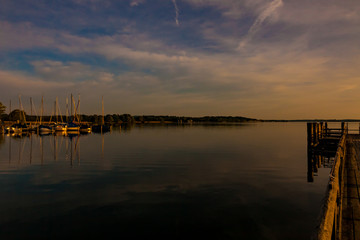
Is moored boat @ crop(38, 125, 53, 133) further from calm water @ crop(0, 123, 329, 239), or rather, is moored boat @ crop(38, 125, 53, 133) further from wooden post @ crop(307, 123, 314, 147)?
wooden post @ crop(307, 123, 314, 147)

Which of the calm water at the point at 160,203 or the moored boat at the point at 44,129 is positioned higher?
the moored boat at the point at 44,129

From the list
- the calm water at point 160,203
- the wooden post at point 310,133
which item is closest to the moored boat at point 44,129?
the calm water at point 160,203

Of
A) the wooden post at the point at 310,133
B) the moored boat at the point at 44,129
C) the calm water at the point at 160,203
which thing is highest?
the wooden post at the point at 310,133

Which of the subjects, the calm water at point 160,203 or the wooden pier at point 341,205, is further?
the calm water at point 160,203

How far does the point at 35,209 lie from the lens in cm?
1337

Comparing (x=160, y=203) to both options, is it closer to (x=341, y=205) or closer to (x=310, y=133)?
(x=341, y=205)

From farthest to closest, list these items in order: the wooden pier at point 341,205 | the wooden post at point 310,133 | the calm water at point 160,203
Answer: the wooden post at point 310,133
the calm water at point 160,203
the wooden pier at point 341,205

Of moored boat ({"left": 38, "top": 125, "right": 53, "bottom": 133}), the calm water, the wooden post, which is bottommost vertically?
the calm water

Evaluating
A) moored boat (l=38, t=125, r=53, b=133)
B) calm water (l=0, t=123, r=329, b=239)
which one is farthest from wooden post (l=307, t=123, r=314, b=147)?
moored boat (l=38, t=125, r=53, b=133)

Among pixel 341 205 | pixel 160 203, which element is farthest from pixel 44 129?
pixel 341 205

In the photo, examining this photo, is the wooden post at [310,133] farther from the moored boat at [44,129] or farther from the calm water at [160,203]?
the moored boat at [44,129]

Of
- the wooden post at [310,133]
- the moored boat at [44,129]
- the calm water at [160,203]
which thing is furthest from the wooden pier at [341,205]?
the moored boat at [44,129]

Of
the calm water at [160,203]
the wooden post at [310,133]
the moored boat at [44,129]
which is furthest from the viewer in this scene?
the moored boat at [44,129]

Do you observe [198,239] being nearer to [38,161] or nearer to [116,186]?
[116,186]
